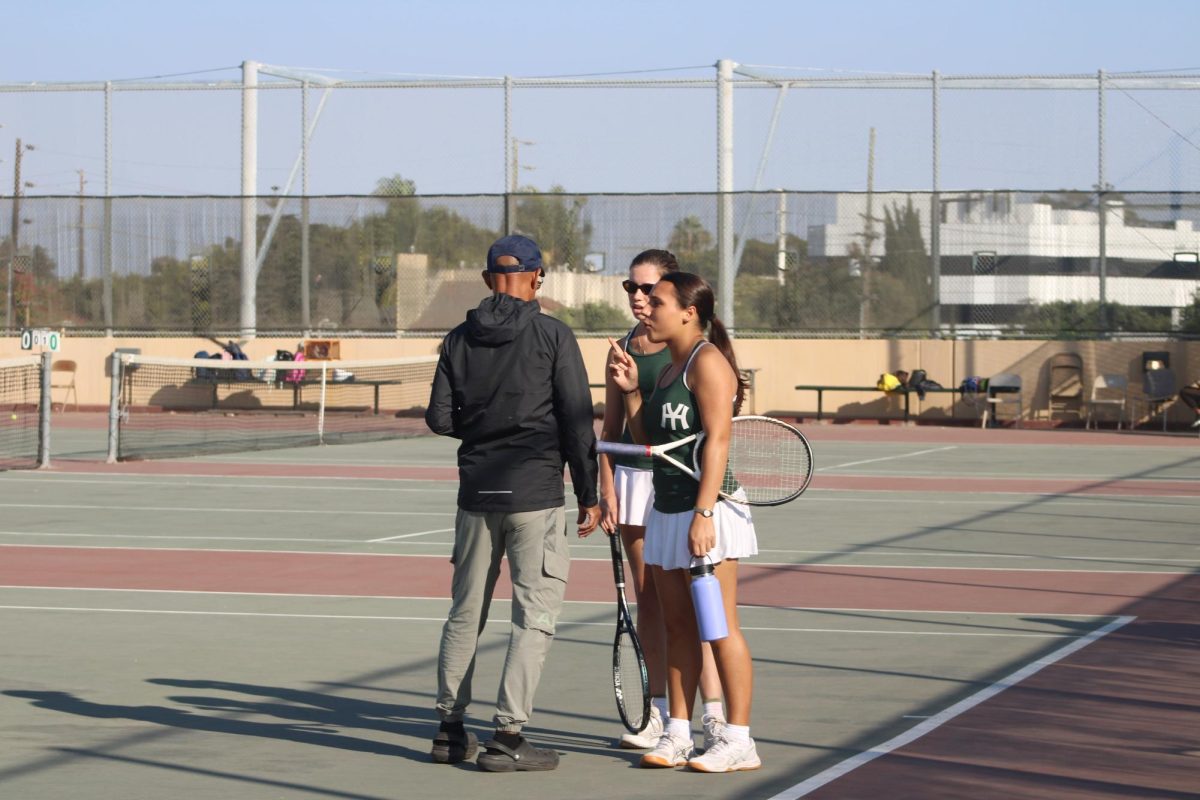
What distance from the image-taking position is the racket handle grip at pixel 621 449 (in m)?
6.48

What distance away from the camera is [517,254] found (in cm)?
672

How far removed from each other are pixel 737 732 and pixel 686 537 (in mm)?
703

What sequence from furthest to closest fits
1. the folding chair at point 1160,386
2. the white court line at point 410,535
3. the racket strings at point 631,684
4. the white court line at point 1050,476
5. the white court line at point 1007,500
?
the folding chair at point 1160,386 < the white court line at point 1050,476 < the white court line at point 1007,500 < the white court line at point 410,535 < the racket strings at point 631,684

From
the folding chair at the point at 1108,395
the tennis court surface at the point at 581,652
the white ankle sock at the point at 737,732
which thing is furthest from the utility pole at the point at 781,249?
the white ankle sock at the point at 737,732

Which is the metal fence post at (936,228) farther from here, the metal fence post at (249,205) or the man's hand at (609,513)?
the man's hand at (609,513)

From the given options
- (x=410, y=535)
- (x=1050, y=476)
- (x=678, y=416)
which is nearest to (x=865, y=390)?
(x=1050, y=476)

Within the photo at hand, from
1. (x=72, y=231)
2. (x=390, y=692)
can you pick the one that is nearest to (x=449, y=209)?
(x=72, y=231)

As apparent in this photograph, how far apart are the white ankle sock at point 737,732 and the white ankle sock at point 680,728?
0.19 m

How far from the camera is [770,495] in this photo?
280 inches

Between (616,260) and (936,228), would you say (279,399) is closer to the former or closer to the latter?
(616,260)

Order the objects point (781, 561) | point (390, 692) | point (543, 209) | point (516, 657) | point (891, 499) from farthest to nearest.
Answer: point (543, 209), point (891, 499), point (781, 561), point (390, 692), point (516, 657)

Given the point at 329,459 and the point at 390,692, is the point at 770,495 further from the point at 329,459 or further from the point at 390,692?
the point at 329,459

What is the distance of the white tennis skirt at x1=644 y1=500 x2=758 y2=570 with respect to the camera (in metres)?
6.45

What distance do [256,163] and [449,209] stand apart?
365cm
